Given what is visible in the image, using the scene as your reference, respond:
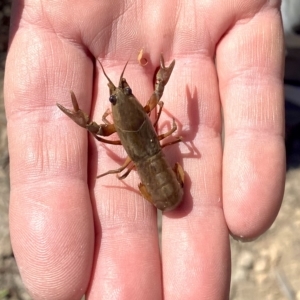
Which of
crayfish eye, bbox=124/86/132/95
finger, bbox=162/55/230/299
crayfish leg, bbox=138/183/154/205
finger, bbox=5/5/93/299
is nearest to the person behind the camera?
finger, bbox=5/5/93/299

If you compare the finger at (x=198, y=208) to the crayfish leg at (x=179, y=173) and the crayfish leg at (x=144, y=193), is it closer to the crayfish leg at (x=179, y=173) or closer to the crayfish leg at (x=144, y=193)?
the crayfish leg at (x=179, y=173)

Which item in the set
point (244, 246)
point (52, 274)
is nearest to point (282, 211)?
point (244, 246)

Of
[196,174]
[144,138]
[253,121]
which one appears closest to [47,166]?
[144,138]

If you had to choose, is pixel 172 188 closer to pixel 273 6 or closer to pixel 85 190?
pixel 85 190

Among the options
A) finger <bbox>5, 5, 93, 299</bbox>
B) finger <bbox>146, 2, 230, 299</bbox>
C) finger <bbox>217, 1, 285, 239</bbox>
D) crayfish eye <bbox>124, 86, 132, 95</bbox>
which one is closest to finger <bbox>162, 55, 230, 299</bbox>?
finger <bbox>146, 2, 230, 299</bbox>

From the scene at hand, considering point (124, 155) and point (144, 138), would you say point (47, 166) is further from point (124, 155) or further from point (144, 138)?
point (144, 138)

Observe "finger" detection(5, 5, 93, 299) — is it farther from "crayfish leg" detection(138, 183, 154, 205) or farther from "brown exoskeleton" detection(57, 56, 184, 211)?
"crayfish leg" detection(138, 183, 154, 205)
